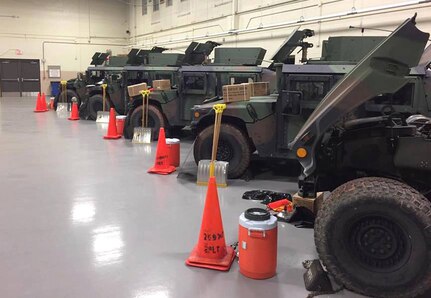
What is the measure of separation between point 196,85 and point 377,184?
633cm

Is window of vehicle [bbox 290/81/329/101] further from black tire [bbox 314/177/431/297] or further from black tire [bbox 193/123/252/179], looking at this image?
black tire [bbox 314/177/431/297]

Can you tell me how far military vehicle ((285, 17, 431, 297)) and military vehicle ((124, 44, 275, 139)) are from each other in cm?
519

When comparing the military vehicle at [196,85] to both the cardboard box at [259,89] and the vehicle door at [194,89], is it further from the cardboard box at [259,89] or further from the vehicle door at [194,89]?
the cardboard box at [259,89]

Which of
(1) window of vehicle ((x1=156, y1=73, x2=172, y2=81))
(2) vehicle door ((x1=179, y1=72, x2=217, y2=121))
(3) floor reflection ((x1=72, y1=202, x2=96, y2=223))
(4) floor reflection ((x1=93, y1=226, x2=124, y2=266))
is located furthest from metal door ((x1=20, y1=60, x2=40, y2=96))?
(4) floor reflection ((x1=93, y1=226, x2=124, y2=266))

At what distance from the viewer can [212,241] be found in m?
3.21

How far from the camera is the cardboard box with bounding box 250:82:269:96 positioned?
665 centimetres

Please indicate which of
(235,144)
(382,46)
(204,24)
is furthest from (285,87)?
(204,24)

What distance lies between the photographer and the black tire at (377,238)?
8.36 feet

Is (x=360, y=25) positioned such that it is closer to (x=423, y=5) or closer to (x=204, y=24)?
(x=423, y=5)

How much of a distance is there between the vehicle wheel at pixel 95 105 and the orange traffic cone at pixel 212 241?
32.9 feet

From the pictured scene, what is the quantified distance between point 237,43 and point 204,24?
10.7ft

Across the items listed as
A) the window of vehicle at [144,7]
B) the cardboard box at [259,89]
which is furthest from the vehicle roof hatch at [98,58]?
the cardboard box at [259,89]

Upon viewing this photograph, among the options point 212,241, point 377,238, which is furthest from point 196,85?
point 377,238

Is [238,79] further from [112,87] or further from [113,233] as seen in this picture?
[112,87]
